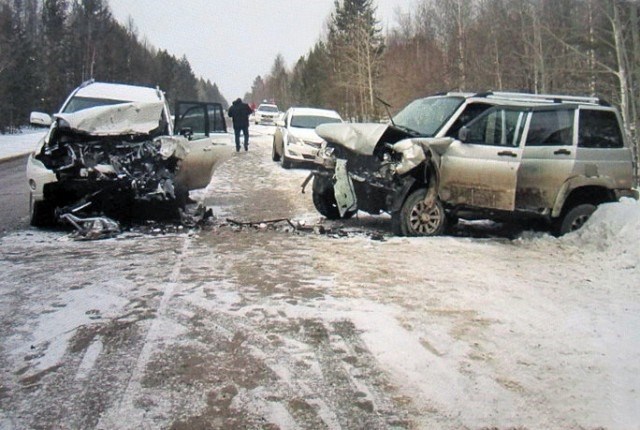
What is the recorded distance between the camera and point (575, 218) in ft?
28.7

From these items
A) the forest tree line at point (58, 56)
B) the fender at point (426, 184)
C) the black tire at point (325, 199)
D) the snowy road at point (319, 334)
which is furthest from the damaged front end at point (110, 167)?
the forest tree line at point (58, 56)

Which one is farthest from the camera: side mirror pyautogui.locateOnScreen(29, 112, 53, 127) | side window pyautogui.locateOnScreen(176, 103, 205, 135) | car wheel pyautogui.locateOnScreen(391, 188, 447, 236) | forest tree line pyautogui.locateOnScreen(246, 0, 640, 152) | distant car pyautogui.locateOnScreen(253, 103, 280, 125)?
distant car pyautogui.locateOnScreen(253, 103, 280, 125)

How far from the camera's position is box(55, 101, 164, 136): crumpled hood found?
8875 mm

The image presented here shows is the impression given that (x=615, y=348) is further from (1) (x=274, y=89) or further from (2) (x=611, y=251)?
(1) (x=274, y=89)

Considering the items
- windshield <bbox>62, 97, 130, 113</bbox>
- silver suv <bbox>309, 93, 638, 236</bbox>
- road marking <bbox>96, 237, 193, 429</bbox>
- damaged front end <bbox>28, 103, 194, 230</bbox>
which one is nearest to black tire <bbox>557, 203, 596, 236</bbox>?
silver suv <bbox>309, 93, 638, 236</bbox>

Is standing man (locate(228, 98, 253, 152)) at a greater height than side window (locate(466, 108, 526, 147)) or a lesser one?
greater

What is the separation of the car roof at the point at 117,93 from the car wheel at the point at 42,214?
3.09 meters

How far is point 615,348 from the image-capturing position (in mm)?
4516

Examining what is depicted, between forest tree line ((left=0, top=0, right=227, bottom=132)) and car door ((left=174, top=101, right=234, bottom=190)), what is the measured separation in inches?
1076

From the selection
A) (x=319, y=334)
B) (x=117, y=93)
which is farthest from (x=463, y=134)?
(x=117, y=93)

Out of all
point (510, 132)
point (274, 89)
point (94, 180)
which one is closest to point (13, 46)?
point (94, 180)

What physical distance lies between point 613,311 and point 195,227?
5.70 m

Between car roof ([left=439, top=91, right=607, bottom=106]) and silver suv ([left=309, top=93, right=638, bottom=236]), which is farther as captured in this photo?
car roof ([left=439, top=91, right=607, bottom=106])

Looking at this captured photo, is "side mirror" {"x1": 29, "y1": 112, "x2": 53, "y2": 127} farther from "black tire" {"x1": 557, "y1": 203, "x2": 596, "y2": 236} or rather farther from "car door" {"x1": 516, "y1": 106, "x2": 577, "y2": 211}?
"black tire" {"x1": 557, "y1": 203, "x2": 596, "y2": 236}
